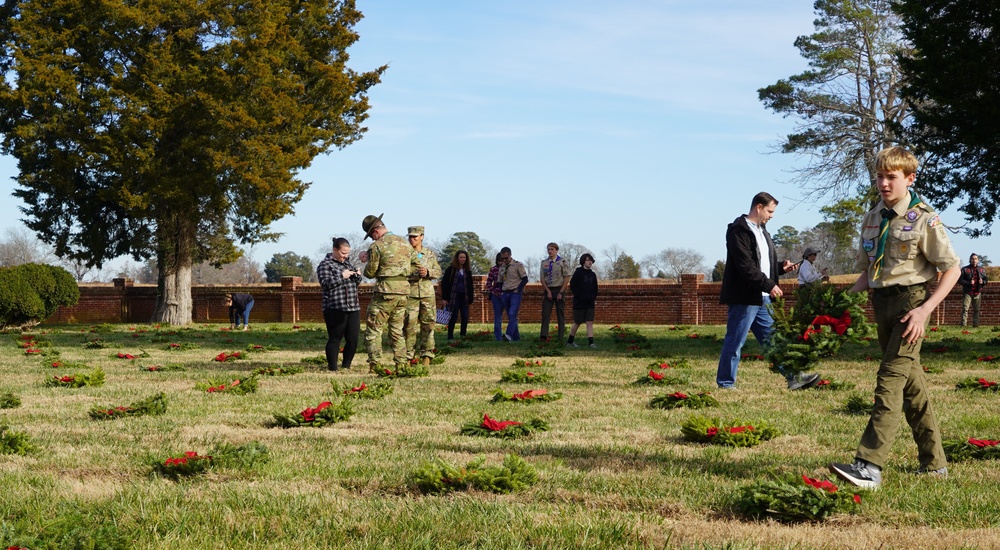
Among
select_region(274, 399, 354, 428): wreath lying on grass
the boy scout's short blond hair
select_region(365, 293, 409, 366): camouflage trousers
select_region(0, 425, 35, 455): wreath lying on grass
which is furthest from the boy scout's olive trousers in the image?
select_region(365, 293, 409, 366): camouflage trousers

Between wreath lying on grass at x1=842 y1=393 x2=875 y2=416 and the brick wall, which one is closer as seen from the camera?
wreath lying on grass at x1=842 y1=393 x2=875 y2=416

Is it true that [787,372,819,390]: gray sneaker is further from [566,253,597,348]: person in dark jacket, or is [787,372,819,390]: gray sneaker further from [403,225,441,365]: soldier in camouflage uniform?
[566,253,597,348]: person in dark jacket

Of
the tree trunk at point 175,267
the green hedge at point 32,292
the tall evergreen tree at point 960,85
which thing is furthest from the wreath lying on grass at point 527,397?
the tree trunk at point 175,267

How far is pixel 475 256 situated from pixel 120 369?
72.7 metres

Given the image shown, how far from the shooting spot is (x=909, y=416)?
5.27 metres

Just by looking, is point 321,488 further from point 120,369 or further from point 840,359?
point 840,359

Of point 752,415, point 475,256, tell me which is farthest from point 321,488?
point 475,256

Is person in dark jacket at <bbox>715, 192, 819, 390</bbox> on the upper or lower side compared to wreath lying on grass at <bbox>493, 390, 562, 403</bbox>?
upper

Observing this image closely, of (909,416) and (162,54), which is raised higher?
(162,54)

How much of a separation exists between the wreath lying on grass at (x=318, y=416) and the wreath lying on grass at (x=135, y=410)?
1251 mm

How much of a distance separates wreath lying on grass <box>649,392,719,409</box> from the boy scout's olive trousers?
3099 mm

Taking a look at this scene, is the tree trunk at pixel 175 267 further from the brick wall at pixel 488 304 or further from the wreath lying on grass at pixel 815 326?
the wreath lying on grass at pixel 815 326

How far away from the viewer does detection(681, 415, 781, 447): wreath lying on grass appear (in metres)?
6.25

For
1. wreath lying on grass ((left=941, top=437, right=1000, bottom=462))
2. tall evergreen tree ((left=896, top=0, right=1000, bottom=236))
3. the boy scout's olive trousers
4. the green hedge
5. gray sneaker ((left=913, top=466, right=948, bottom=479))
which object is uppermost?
tall evergreen tree ((left=896, top=0, right=1000, bottom=236))
